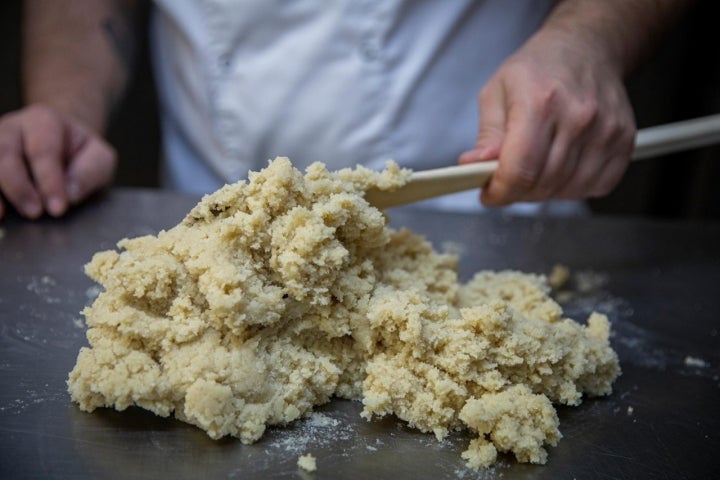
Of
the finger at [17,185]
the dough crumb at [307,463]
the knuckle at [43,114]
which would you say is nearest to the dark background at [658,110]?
the knuckle at [43,114]

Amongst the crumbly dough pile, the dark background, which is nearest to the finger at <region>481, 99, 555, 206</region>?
the crumbly dough pile

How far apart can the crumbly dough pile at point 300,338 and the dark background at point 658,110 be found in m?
1.57

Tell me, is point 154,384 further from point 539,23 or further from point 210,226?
point 539,23

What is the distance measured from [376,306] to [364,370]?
0.25ft

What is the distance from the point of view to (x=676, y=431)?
79cm

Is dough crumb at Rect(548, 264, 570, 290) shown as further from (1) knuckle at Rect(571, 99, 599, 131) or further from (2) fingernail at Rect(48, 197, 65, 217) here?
(2) fingernail at Rect(48, 197, 65, 217)

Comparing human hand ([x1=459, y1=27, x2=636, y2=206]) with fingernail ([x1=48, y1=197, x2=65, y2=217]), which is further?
fingernail ([x1=48, y1=197, x2=65, y2=217])

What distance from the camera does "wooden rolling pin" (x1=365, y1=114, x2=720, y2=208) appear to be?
939mm

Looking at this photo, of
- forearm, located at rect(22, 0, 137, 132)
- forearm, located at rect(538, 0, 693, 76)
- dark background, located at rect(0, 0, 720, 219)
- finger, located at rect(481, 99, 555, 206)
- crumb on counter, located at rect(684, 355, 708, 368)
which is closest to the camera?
crumb on counter, located at rect(684, 355, 708, 368)

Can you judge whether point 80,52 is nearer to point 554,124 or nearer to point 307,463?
point 554,124

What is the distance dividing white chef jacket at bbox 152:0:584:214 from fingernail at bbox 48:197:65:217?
339 millimetres

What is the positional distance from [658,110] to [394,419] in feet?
6.38

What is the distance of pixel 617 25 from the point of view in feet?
4.07

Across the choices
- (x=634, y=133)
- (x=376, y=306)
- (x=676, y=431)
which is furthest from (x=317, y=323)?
(x=634, y=133)
